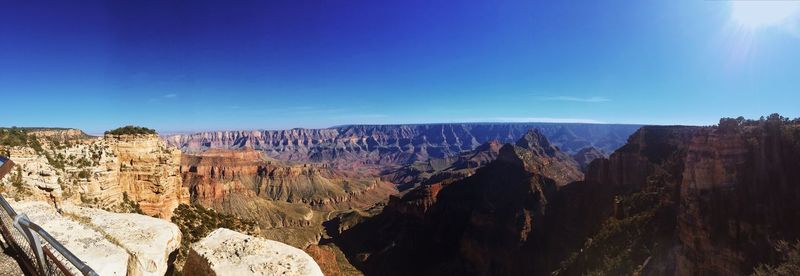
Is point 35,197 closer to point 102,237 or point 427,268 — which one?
point 102,237

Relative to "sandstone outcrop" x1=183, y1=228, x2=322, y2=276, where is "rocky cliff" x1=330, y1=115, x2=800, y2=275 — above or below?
below

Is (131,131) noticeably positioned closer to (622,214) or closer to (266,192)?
(622,214)

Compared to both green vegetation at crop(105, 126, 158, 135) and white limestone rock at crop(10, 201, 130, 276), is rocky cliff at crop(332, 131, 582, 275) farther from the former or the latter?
white limestone rock at crop(10, 201, 130, 276)

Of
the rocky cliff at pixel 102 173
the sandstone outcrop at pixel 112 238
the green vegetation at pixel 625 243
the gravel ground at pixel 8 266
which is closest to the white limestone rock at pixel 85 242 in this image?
the sandstone outcrop at pixel 112 238

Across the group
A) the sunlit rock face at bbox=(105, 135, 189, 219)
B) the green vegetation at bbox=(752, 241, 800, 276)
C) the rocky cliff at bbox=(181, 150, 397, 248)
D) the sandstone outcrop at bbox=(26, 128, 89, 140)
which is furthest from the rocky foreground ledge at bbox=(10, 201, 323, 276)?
the rocky cliff at bbox=(181, 150, 397, 248)

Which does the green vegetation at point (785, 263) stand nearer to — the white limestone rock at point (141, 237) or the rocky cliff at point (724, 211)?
the rocky cliff at point (724, 211)

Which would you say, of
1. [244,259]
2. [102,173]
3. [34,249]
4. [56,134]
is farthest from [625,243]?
[56,134]
